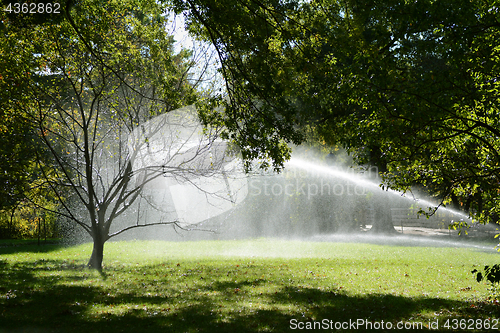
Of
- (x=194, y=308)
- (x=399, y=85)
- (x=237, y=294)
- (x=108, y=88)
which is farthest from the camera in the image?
(x=108, y=88)

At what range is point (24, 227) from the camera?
2052cm

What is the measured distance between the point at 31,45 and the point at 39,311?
6.21 meters

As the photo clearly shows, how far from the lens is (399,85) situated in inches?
254

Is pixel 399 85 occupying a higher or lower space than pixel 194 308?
higher

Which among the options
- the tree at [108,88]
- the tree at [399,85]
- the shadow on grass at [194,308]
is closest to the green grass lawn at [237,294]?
the shadow on grass at [194,308]

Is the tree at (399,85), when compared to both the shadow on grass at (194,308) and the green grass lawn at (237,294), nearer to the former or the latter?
the green grass lawn at (237,294)

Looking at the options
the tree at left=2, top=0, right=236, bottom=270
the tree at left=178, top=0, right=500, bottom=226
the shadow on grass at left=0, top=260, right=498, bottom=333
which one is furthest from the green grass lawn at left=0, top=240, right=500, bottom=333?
the tree at left=178, top=0, right=500, bottom=226

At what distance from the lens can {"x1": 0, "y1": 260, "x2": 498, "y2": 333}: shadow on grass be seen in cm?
525

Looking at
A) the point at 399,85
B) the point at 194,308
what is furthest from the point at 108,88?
the point at 399,85

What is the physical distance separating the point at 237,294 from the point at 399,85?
503 cm

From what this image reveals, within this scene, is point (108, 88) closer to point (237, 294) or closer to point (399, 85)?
point (237, 294)

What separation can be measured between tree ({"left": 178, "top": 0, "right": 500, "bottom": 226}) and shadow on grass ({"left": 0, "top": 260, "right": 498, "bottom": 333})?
7.77ft

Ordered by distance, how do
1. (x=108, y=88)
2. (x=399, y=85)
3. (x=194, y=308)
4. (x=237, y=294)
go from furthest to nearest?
(x=108, y=88) < (x=237, y=294) < (x=399, y=85) < (x=194, y=308)

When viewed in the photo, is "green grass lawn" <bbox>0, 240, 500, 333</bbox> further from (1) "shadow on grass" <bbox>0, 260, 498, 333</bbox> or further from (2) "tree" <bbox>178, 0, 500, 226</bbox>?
(2) "tree" <bbox>178, 0, 500, 226</bbox>
